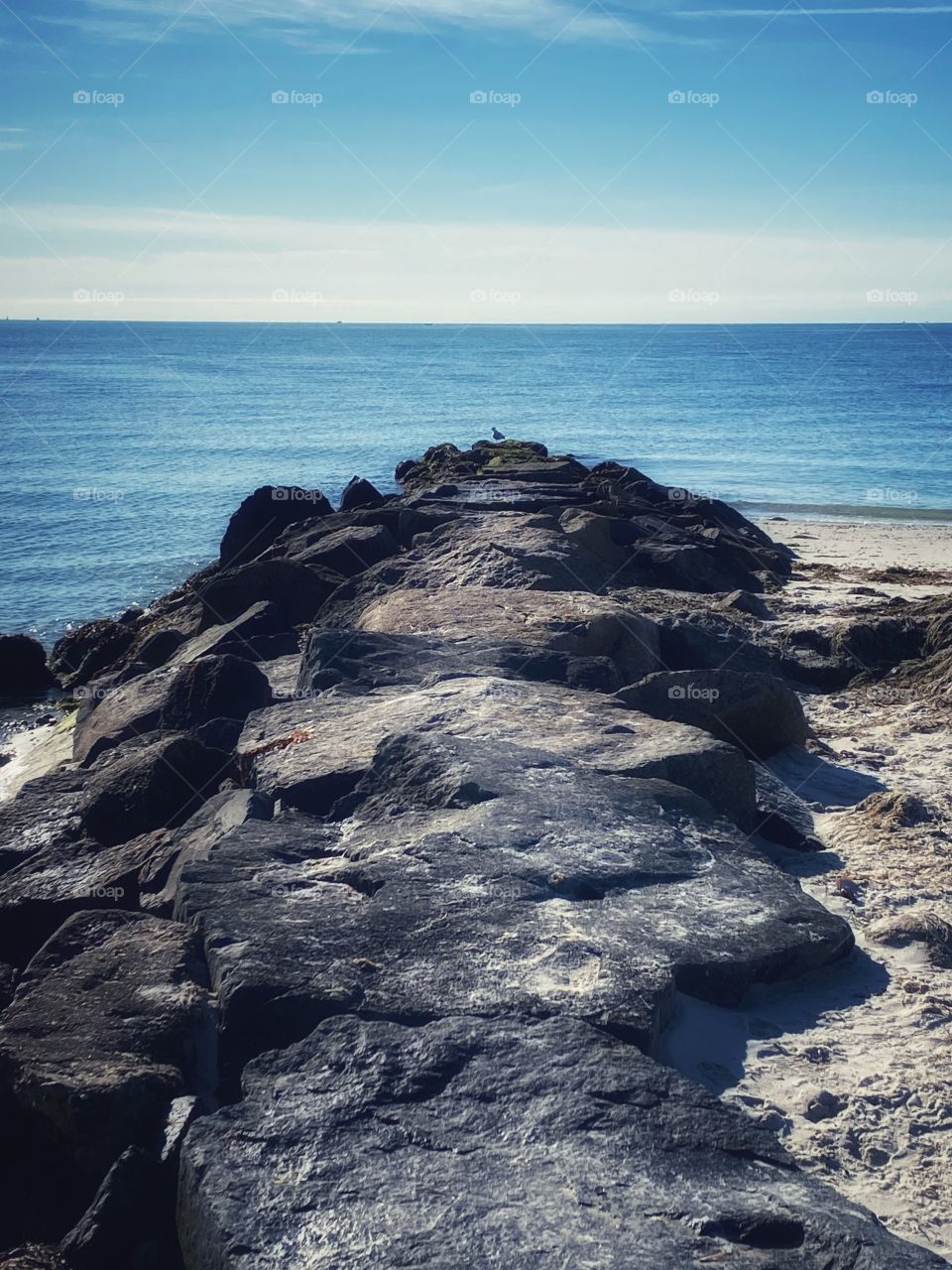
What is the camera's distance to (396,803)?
19.1ft

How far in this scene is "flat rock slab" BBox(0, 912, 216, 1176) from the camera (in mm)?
4141

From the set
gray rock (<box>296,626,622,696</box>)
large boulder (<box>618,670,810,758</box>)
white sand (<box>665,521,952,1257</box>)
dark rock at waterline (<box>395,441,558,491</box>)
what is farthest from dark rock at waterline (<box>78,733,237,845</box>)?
dark rock at waterline (<box>395,441,558,491</box>)

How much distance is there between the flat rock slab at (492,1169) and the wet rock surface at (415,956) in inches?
0.4

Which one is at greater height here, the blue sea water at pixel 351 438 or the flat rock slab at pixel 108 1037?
the blue sea water at pixel 351 438

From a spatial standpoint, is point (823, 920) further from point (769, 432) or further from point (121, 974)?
point (769, 432)

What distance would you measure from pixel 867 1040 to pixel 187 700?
5.58 m

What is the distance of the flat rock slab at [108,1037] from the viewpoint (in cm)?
414

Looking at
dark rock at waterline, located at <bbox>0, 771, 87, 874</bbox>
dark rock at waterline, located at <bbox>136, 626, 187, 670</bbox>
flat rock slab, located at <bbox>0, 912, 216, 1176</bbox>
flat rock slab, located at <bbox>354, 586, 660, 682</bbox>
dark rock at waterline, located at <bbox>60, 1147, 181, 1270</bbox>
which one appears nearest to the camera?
dark rock at waterline, located at <bbox>60, 1147, 181, 1270</bbox>

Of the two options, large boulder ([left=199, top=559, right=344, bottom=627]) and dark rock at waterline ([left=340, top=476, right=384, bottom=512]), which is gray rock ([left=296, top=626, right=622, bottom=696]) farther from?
dark rock at waterline ([left=340, top=476, right=384, bottom=512])

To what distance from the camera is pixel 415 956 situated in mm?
4531

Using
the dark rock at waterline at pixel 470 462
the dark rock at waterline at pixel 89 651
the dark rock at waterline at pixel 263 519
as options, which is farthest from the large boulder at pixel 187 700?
the dark rock at waterline at pixel 470 462

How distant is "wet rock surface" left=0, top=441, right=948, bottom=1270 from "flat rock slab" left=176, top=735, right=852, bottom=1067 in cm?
2

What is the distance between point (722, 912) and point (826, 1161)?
121cm

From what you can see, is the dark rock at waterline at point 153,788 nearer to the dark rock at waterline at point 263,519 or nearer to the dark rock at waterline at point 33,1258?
the dark rock at waterline at point 33,1258
